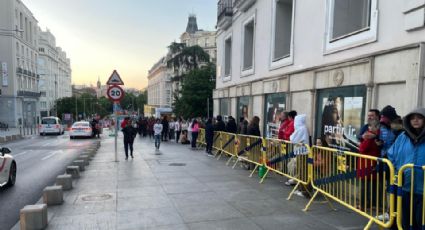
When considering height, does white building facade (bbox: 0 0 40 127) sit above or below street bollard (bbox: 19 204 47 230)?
above

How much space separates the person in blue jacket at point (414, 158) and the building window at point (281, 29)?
30.6 feet

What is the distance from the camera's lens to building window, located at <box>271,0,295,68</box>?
43.8 feet

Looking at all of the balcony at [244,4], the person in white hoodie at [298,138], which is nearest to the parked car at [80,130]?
the balcony at [244,4]

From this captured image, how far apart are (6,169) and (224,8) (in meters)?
14.8

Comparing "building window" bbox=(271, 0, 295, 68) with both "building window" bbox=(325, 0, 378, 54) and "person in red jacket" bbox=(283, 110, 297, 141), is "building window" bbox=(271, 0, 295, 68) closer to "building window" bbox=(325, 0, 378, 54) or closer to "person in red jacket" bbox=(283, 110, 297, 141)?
"building window" bbox=(325, 0, 378, 54)

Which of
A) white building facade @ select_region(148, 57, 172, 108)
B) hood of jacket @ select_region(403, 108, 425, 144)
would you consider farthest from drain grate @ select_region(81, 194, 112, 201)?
white building facade @ select_region(148, 57, 172, 108)

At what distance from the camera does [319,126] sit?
999 centimetres

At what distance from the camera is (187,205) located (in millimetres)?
6410

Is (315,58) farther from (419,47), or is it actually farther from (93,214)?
(93,214)

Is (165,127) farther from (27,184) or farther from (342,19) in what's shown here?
(342,19)

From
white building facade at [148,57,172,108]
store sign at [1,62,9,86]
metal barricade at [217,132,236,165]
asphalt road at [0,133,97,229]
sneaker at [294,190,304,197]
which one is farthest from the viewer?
white building facade at [148,57,172,108]

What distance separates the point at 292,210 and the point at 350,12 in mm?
6288

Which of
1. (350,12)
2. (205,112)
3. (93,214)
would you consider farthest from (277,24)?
(205,112)

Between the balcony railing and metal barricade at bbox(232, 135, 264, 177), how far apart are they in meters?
10.4
